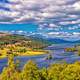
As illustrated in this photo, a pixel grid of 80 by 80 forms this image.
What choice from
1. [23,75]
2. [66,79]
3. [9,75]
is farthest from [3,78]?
[66,79]

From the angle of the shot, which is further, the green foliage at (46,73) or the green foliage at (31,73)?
the green foliage at (31,73)

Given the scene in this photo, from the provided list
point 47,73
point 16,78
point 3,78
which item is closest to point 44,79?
point 47,73

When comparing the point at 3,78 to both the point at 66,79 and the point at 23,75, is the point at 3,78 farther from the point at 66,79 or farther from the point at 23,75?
the point at 66,79

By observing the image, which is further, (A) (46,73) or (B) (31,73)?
(A) (46,73)

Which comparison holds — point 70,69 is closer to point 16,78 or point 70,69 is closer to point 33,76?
point 33,76

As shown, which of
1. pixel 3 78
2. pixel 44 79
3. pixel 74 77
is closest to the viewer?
pixel 74 77

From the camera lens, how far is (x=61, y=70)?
98.4 metres

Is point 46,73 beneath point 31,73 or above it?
beneath

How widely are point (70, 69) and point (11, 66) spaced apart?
2802 cm

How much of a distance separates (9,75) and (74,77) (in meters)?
27.8

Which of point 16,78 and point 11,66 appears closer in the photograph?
point 16,78

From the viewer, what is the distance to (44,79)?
93.9 metres

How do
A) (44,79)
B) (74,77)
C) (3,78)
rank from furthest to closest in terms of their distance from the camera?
(3,78) → (44,79) → (74,77)

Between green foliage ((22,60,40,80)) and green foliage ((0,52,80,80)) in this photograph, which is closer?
green foliage ((0,52,80,80))
